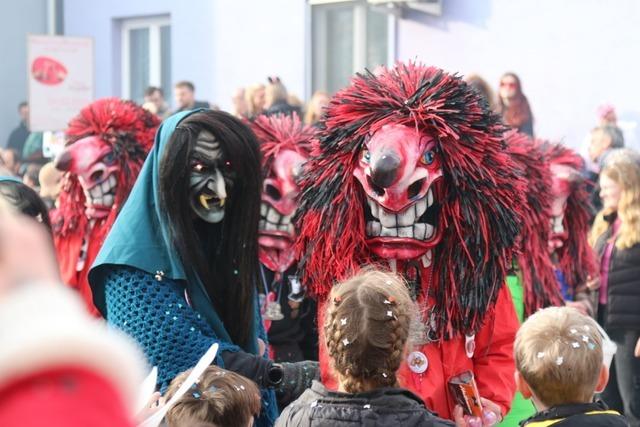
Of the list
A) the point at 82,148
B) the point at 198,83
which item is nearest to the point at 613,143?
the point at 82,148

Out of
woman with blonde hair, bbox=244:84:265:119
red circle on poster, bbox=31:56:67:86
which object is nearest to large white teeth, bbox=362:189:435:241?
woman with blonde hair, bbox=244:84:265:119

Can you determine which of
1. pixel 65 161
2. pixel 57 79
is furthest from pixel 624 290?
pixel 57 79

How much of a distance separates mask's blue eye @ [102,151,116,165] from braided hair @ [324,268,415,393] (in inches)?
103

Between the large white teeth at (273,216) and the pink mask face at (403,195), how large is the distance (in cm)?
179

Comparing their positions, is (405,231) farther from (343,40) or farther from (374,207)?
(343,40)

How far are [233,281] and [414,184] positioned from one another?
0.61 meters

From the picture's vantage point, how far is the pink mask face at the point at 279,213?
5.16 metres

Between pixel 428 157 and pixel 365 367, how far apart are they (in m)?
0.91

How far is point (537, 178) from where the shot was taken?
17.0 ft

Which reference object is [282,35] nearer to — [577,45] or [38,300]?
[577,45]

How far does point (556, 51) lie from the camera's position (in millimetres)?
10438

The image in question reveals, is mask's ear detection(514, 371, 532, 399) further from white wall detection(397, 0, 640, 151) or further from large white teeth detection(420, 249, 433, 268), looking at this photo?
white wall detection(397, 0, 640, 151)

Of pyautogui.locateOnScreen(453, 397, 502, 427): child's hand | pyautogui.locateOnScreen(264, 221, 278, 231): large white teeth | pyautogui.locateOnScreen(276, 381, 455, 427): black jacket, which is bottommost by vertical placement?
pyautogui.locateOnScreen(453, 397, 502, 427): child's hand

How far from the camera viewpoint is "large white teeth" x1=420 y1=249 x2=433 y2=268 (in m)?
3.43
